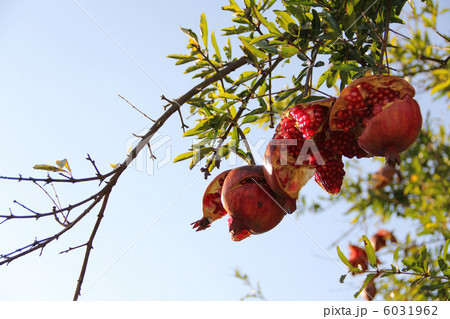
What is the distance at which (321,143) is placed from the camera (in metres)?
1.11

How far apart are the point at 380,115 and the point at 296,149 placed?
0.72 feet

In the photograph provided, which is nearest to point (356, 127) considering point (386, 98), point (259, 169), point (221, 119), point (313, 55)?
point (386, 98)

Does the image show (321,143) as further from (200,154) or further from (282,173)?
(200,154)

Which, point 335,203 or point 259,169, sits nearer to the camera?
point 259,169

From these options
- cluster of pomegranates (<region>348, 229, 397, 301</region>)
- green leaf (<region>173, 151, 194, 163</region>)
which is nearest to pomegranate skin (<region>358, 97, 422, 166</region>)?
green leaf (<region>173, 151, 194, 163</region>)

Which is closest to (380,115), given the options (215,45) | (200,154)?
(200,154)

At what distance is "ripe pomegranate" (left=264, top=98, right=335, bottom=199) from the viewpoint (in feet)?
3.38

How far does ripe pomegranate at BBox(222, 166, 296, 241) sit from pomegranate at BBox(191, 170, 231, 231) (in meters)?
0.10

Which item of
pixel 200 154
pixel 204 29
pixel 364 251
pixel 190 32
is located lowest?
pixel 200 154

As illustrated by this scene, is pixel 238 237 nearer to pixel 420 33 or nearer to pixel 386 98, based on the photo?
pixel 386 98

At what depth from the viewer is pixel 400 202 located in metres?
2.96

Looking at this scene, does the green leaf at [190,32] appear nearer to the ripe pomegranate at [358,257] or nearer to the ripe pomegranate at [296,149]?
the ripe pomegranate at [296,149]

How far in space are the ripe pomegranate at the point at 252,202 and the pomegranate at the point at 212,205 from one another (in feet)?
0.34

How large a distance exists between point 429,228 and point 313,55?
5.07 ft
